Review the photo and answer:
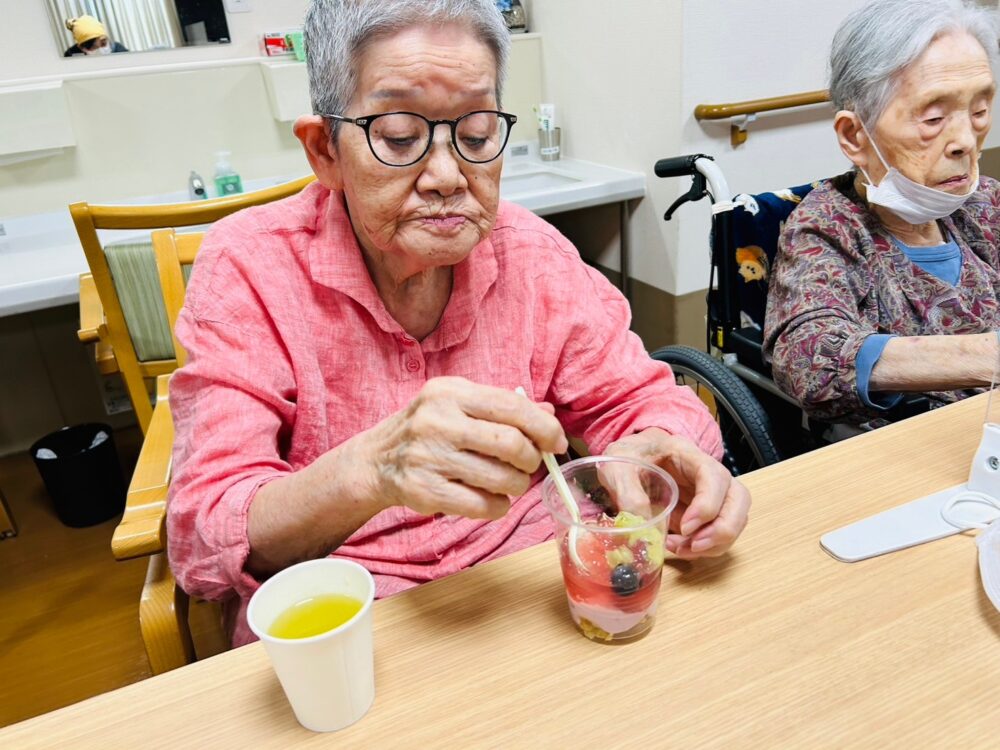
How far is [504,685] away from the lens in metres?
0.61

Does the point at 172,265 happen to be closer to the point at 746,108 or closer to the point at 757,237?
the point at 757,237

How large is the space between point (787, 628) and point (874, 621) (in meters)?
0.08

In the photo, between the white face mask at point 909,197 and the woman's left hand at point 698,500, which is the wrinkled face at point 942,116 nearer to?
the white face mask at point 909,197

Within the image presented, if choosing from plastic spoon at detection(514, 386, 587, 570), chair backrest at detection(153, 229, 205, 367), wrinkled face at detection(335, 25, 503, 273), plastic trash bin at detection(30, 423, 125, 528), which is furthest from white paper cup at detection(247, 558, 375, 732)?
plastic trash bin at detection(30, 423, 125, 528)

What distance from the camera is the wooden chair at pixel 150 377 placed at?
0.92m

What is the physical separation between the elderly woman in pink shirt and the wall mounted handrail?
4.37 ft

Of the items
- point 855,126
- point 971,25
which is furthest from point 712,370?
point 971,25

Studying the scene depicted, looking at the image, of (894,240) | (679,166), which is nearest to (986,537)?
(894,240)

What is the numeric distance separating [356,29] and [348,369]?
1.41ft

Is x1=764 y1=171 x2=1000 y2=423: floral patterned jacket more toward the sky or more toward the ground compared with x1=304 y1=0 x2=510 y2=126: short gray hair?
more toward the ground

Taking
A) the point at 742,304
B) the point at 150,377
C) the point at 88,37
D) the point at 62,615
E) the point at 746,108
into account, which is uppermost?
the point at 88,37

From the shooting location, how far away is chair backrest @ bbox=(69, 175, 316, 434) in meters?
1.58

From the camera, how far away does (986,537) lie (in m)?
0.72

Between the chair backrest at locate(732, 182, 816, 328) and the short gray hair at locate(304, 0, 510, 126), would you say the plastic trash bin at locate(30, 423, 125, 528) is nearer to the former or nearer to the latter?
the short gray hair at locate(304, 0, 510, 126)
